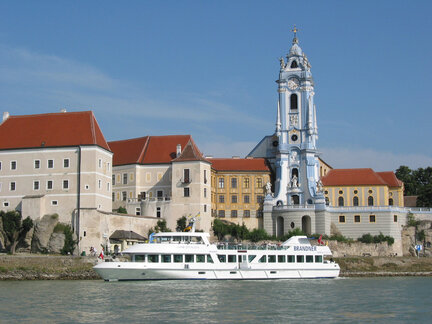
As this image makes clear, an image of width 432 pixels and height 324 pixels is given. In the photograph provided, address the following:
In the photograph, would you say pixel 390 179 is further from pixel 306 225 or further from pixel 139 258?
pixel 139 258

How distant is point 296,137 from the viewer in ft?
294


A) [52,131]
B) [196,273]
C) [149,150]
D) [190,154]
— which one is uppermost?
[52,131]

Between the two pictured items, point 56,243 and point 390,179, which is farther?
point 390,179

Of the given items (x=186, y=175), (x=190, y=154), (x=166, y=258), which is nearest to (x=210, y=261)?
(x=166, y=258)

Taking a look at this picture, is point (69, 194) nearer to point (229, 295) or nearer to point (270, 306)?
point (229, 295)

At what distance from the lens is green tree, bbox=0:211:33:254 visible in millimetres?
66938

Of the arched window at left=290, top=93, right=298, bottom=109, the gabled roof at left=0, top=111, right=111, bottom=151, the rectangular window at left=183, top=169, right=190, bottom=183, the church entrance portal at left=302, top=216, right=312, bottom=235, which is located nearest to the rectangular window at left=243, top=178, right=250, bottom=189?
the church entrance portal at left=302, top=216, right=312, bottom=235

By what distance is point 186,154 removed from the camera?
266 feet

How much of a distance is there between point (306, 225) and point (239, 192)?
9763 millimetres

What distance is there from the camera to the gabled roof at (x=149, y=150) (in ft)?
275

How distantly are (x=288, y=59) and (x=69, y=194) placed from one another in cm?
3812

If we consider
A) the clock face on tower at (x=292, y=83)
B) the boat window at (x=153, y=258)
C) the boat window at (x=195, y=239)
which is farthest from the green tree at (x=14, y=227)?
the clock face on tower at (x=292, y=83)

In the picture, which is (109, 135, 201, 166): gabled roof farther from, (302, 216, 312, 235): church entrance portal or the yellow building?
(302, 216, 312, 235): church entrance portal

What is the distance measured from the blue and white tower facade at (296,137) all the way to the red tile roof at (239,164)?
208cm
